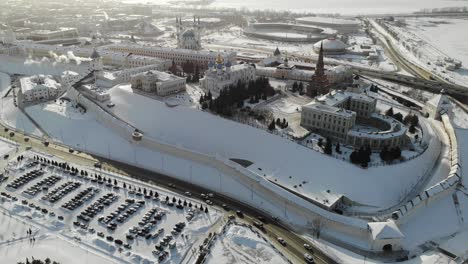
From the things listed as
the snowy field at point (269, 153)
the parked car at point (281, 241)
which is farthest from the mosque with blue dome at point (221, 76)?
the parked car at point (281, 241)

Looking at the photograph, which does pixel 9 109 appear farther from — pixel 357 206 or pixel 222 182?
pixel 357 206

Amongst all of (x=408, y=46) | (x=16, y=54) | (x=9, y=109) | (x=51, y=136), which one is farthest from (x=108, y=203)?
(x=408, y=46)

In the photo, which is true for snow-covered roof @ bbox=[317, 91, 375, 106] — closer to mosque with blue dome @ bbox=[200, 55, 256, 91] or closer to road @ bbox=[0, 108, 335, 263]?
mosque with blue dome @ bbox=[200, 55, 256, 91]

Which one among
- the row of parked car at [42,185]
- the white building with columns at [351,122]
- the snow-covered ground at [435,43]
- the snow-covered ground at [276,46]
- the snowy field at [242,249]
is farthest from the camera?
the snow-covered ground at [276,46]

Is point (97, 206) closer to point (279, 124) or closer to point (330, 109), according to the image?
point (279, 124)

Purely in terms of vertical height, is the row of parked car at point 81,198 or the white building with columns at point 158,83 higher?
the white building with columns at point 158,83

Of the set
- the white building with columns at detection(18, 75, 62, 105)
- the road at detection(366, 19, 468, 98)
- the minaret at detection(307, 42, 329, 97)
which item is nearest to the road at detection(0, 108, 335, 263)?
the white building with columns at detection(18, 75, 62, 105)

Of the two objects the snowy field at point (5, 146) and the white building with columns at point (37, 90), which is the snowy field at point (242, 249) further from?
the white building with columns at point (37, 90)

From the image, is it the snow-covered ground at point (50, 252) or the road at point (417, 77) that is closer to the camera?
the snow-covered ground at point (50, 252)
